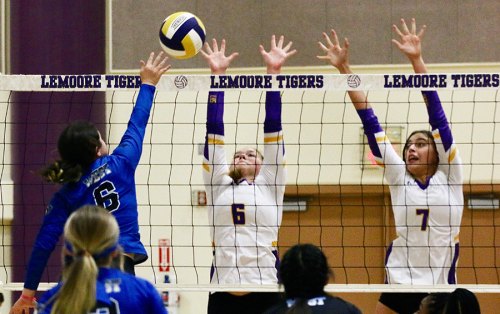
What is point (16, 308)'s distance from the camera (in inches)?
205

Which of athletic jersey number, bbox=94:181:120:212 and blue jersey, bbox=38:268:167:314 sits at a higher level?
athletic jersey number, bbox=94:181:120:212

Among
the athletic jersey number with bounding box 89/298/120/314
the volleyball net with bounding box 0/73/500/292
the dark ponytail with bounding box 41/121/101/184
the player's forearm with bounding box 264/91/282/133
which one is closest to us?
the athletic jersey number with bounding box 89/298/120/314

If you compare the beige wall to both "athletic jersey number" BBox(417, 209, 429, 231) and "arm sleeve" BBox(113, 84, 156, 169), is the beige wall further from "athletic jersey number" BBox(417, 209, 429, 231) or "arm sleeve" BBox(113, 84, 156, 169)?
"arm sleeve" BBox(113, 84, 156, 169)

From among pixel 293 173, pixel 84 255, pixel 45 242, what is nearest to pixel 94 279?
pixel 84 255

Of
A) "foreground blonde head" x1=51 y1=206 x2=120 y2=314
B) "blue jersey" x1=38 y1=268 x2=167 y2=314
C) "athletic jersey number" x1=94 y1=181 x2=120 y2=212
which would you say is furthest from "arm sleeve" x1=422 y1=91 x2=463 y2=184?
"foreground blonde head" x1=51 y1=206 x2=120 y2=314

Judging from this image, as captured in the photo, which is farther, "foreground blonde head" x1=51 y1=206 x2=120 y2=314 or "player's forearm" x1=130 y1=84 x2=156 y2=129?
"player's forearm" x1=130 y1=84 x2=156 y2=129

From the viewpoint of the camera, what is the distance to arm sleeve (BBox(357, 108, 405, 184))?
20.7 feet

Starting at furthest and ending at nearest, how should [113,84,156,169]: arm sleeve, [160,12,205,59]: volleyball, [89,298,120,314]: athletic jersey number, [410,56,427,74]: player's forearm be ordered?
[160,12,205,59]: volleyball < [410,56,427,74]: player's forearm < [113,84,156,169]: arm sleeve < [89,298,120,314]: athletic jersey number

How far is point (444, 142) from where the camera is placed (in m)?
6.25

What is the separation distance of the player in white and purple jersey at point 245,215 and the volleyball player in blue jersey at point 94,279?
8.15 ft

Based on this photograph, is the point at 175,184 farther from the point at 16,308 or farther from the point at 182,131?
the point at 16,308

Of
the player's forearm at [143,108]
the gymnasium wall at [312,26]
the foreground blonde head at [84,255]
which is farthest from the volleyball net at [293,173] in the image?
the foreground blonde head at [84,255]

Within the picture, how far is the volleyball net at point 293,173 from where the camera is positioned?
11.4 meters

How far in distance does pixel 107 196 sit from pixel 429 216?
2.16 m
